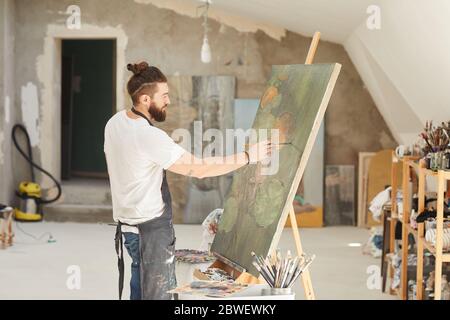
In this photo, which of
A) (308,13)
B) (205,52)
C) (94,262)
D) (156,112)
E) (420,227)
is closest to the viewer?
(156,112)

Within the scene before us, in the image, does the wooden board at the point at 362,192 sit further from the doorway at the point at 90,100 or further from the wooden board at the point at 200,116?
the doorway at the point at 90,100

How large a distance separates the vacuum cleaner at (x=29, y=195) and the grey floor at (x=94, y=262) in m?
0.23

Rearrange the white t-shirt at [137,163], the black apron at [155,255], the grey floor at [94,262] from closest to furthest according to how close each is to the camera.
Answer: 1. the white t-shirt at [137,163]
2. the black apron at [155,255]
3. the grey floor at [94,262]

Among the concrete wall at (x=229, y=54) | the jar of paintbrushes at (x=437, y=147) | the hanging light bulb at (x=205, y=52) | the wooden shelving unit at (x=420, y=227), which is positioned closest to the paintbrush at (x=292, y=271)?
the wooden shelving unit at (x=420, y=227)

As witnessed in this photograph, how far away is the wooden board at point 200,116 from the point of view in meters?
11.4

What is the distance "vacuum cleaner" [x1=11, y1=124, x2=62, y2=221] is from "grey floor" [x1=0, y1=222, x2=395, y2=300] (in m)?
0.23

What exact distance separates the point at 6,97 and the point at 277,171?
7263 millimetres

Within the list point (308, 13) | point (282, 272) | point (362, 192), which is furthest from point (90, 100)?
point (282, 272)

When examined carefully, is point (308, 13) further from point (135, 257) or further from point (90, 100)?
point (90, 100)

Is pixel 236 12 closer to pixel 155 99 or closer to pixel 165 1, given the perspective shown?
pixel 165 1

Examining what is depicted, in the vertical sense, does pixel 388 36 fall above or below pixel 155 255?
above

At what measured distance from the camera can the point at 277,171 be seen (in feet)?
15.9

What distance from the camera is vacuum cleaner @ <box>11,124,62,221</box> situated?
11.4 meters

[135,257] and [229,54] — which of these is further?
[229,54]
